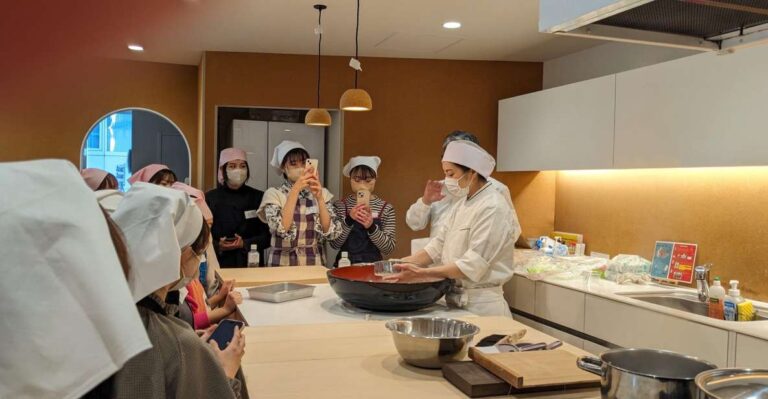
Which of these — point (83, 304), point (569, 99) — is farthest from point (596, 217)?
point (83, 304)

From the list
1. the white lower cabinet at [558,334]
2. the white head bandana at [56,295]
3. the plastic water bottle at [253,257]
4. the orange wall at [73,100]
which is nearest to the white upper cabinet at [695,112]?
the white lower cabinet at [558,334]

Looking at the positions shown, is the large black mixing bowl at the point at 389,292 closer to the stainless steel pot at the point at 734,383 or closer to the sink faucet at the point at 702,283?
the stainless steel pot at the point at 734,383

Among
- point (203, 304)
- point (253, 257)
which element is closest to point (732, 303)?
point (203, 304)

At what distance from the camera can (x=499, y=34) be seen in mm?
4211

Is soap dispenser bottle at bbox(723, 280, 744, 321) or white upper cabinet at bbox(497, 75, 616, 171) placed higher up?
white upper cabinet at bbox(497, 75, 616, 171)

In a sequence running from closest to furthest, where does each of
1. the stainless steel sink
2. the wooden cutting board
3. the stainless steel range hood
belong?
the stainless steel range hood < the wooden cutting board < the stainless steel sink

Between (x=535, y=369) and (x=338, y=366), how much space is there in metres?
0.50

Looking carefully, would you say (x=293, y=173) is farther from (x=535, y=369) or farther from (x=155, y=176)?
(x=535, y=369)

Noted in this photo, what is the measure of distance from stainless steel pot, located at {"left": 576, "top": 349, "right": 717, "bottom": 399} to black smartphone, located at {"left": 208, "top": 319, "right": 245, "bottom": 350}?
0.91m

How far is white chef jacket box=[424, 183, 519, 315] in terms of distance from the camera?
2393mm

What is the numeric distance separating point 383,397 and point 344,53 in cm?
Answer: 391

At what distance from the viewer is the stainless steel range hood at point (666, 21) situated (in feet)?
3.83

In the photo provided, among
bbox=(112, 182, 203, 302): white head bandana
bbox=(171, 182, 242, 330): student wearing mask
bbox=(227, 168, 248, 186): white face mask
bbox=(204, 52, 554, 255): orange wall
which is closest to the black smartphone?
bbox=(171, 182, 242, 330): student wearing mask

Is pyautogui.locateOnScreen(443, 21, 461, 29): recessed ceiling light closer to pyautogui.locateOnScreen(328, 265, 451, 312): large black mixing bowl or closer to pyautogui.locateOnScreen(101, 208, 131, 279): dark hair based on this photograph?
pyautogui.locateOnScreen(328, 265, 451, 312): large black mixing bowl
